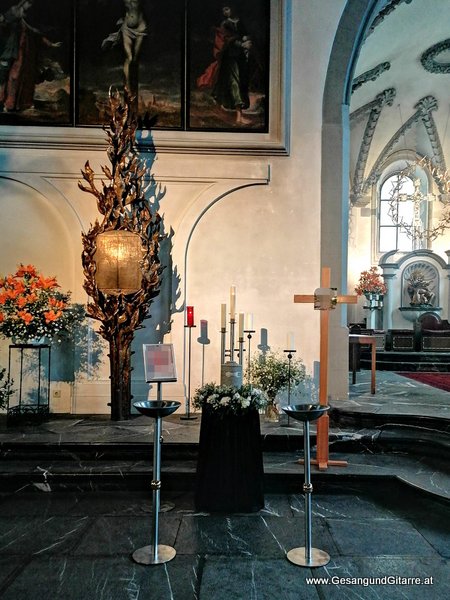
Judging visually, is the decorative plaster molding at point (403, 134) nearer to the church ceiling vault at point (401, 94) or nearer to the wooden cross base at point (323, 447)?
the church ceiling vault at point (401, 94)

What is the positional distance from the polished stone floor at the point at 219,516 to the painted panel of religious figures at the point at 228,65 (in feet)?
11.7

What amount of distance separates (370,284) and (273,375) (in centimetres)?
968

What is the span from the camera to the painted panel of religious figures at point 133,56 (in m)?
5.64

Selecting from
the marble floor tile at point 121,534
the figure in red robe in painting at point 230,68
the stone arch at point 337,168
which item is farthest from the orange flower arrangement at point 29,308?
the stone arch at point 337,168

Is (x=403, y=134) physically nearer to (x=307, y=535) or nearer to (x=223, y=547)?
(x=307, y=535)

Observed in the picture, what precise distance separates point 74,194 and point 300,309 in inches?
118

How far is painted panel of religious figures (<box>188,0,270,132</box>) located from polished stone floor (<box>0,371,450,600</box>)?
3.55 meters

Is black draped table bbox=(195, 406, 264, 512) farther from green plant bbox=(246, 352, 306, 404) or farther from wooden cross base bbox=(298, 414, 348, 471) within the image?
green plant bbox=(246, 352, 306, 404)

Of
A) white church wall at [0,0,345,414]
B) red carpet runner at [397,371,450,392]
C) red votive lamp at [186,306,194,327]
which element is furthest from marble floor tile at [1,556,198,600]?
red carpet runner at [397,371,450,392]

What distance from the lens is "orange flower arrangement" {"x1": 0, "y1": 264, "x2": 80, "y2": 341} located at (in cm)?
480

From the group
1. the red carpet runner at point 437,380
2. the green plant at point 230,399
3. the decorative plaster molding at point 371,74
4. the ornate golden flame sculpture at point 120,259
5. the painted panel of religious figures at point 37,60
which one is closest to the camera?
the green plant at point 230,399

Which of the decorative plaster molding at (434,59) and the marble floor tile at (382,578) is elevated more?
the decorative plaster molding at (434,59)

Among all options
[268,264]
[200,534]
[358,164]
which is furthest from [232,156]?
[358,164]

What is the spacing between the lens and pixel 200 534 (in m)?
3.22
